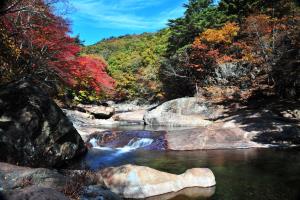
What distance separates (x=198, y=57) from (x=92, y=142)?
16898mm

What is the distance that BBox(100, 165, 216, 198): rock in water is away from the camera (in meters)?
10.1

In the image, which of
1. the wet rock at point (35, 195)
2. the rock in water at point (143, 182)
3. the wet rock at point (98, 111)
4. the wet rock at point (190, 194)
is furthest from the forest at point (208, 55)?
the wet rock at point (35, 195)

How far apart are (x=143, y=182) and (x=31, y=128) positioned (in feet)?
15.3

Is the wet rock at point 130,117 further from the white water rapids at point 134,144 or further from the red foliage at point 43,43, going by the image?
the white water rapids at point 134,144

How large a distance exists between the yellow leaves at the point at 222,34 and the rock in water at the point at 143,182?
22.2m

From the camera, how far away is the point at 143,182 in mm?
10203

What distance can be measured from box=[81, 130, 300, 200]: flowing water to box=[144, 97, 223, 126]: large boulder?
811 cm

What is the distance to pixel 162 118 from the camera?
29422 millimetres

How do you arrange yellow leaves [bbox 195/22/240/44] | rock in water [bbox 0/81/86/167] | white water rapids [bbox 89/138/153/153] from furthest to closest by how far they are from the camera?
yellow leaves [bbox 195/22/240/44], white water rapids [bbox 89/138/153/153], rock in water [bbox 0/81/86/167]

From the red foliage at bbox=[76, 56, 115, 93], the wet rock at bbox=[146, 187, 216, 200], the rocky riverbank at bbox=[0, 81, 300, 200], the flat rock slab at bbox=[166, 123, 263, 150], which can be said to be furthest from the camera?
the red foliage at bbox=[76, 56, 115, 93]

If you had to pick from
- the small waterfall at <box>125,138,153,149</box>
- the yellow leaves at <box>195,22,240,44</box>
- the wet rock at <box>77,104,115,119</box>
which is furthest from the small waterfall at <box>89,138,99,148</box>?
the yellow leaves at <box>195,22,240,44</box>

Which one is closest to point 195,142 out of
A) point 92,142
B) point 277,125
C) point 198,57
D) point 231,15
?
point 277,125

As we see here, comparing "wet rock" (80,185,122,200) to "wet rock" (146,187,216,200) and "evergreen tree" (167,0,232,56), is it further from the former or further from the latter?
"evergreen tree" (167,0,232,56)

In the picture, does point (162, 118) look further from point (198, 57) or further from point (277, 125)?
point (277, 125)
